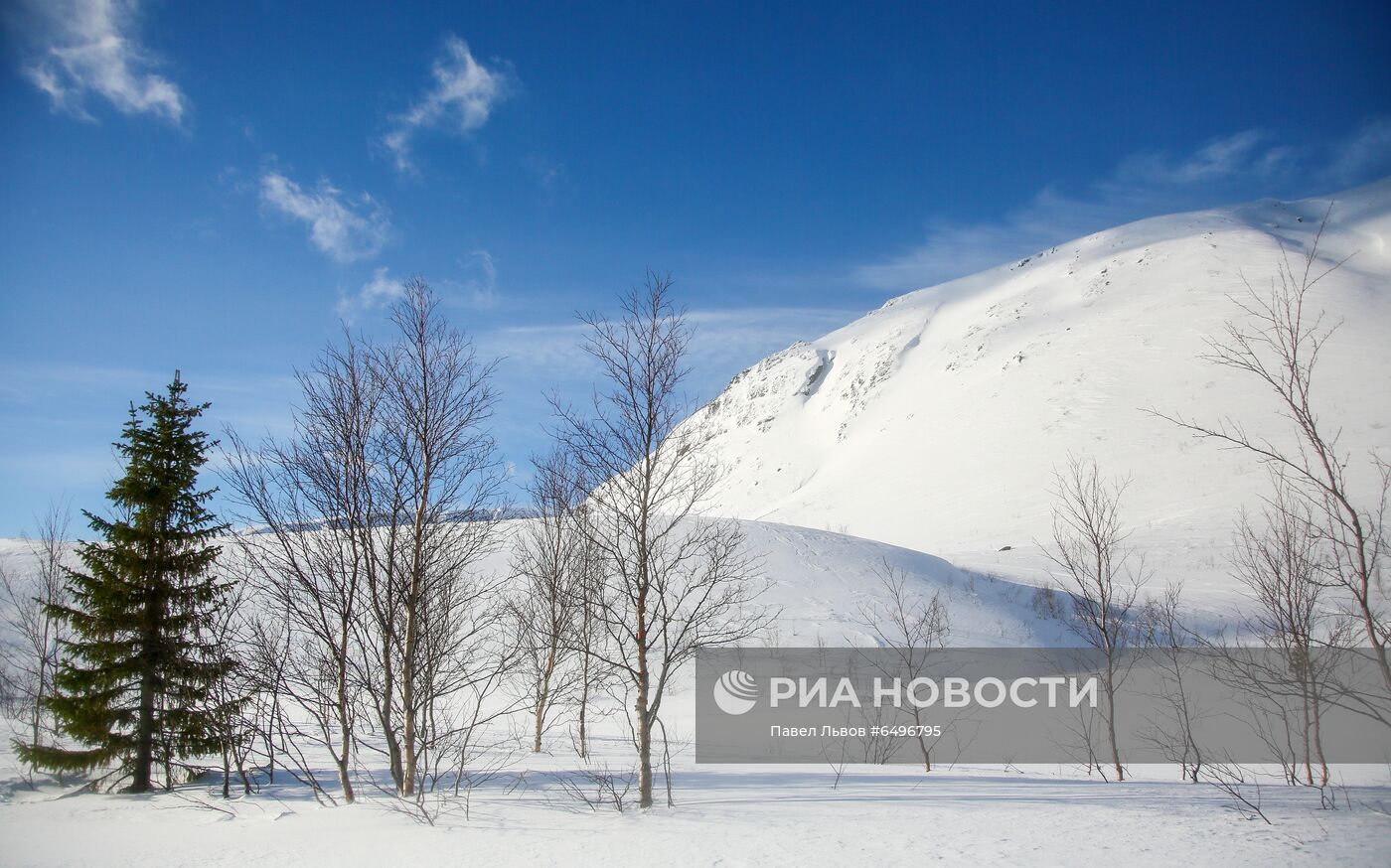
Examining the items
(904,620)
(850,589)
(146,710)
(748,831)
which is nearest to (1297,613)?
(748,831)

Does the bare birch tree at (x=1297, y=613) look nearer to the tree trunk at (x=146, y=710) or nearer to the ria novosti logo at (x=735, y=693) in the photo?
the ria novosti logo at (x=735, y=693)

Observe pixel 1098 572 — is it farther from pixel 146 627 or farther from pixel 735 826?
pixel 146 627

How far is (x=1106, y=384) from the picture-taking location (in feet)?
226

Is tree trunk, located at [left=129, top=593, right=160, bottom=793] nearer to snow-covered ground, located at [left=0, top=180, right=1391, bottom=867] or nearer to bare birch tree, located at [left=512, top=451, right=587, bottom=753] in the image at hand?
snow-covered ground, located at [left=0, top=180, right=1391, bottom=867]

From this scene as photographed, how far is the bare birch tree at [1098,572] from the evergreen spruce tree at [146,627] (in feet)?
51.0

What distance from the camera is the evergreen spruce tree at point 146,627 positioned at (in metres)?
11.2

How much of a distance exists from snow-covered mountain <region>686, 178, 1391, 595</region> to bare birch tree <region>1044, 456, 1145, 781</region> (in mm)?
1956

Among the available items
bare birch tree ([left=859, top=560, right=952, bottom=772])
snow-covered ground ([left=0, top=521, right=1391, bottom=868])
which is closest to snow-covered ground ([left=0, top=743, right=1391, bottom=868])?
snow-covered ground ([left=0, top=521, right=1391, bottom=868])

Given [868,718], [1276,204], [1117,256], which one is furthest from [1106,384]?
[1276,204]

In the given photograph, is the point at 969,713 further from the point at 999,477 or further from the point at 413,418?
the point at 999,477

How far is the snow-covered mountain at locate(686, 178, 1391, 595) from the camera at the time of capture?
158ft

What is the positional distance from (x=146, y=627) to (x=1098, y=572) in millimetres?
16739

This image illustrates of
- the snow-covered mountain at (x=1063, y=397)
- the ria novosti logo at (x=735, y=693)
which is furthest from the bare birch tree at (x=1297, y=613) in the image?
the ria novosti logo at (x=735, y=693)

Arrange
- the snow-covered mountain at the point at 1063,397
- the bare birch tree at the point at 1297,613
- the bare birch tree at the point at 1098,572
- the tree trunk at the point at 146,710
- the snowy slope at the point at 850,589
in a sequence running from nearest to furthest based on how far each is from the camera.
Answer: the bare birch tree at the point at 1297,613, the tree trunk at the point at 146,710, the bare birch tree at the point at 1098,572, the snowy slope at the point at 850,589, the snow-covered mountain at the point at 1063,397
